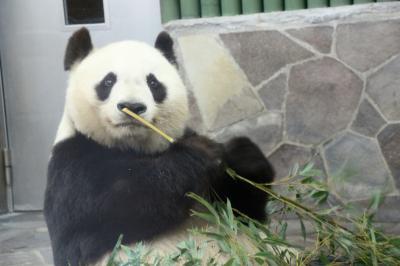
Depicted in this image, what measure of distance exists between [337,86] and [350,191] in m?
0.58

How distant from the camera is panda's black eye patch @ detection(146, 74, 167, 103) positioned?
204cm

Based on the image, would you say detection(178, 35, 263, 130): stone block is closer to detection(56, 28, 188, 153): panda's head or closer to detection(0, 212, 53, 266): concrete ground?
detection(0, 212, 53, 266): concrete ground

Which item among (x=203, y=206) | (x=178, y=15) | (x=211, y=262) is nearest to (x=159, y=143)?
(x=203, y=206)

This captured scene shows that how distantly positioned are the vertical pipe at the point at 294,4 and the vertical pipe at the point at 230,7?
0.25 meters

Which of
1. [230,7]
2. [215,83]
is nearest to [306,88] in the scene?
[215,83]

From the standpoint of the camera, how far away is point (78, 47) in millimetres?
2133

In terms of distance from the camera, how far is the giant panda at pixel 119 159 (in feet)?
6.56

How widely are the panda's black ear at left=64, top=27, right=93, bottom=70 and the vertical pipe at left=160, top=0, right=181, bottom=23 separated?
78.9 inches

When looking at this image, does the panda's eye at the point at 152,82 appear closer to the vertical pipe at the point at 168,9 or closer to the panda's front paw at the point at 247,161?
the panda's front paw at the point at 247,161

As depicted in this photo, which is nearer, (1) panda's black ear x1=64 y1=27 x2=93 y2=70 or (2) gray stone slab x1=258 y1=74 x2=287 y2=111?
(1) panda's black ear x1=64 y1=27 x2=93 y2=70

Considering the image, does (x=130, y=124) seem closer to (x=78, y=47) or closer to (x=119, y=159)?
(x=119, y=159)

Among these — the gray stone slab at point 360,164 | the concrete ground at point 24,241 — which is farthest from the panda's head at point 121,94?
the gray stone slab at point 360,164

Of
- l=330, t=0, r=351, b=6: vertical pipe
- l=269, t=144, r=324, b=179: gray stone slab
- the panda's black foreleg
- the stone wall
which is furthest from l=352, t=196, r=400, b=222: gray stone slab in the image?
the panda's black foreleg

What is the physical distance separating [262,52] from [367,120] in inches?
26.6
